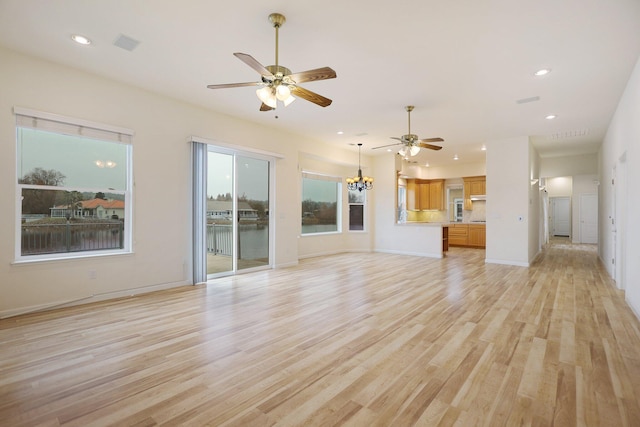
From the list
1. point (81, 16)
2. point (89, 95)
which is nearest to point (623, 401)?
point (81, 16)

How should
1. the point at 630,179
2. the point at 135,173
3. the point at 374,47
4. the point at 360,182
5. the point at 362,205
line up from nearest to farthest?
1. the point at 374,47
2. the point at 630,179
3. the point at 135,173
4. the point at 360,182
5. the point at 362,205

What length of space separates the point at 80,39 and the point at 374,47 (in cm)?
317

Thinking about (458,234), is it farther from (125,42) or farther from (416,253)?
(125,42)

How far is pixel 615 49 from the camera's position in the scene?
344cm

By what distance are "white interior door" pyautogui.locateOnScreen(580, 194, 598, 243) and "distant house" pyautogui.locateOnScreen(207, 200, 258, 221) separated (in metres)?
12.7

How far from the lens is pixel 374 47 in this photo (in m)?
3.47

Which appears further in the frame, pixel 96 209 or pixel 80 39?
pixel 96 209

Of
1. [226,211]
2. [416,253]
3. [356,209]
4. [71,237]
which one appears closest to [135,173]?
[71,237]

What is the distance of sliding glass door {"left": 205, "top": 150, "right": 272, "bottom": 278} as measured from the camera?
19.4 feet

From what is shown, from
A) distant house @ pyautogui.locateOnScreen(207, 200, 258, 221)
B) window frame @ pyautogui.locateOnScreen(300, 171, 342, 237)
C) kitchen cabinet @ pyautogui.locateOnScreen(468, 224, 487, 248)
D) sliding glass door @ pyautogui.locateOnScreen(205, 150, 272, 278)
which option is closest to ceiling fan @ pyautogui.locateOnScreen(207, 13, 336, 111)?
sliding glass door @ pyautogui.locateOnScreen(205, 150, 272, 278)

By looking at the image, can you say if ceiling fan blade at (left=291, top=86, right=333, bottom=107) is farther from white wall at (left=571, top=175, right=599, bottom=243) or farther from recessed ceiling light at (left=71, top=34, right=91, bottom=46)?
white wall at (left=571, top=175, right=599, bottom=243)

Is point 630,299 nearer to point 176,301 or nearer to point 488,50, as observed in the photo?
point 488,50

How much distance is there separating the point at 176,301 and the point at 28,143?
266 centimetres

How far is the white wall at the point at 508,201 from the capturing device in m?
7.12
